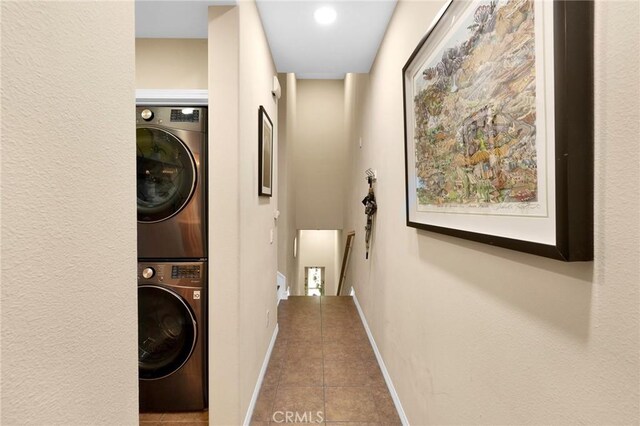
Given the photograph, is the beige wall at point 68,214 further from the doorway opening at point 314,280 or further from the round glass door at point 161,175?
the doorway opening at point 314,280

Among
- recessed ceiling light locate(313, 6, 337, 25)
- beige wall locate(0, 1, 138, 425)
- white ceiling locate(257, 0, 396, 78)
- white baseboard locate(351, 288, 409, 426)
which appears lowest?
white baseboard locate(351, 288, 409, 426)

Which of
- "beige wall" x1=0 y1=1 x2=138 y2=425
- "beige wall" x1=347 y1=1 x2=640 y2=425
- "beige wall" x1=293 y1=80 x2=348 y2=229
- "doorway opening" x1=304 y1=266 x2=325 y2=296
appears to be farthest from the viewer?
"doorway opening" x1=304 y1=266 x2=325 y2=296

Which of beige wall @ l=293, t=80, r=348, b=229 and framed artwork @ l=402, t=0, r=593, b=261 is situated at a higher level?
beige wall @ l=293, t=80, r=348, b=229

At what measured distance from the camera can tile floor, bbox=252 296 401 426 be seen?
1.94 m

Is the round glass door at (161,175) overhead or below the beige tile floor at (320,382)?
overhead

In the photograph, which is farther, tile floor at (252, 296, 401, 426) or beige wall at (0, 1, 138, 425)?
tile floor at (252, 296, 401, 426)

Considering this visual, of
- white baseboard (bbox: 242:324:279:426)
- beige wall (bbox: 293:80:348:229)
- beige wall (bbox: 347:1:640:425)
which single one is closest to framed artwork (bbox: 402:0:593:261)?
beige wall (bbox: 347:1:640:425)

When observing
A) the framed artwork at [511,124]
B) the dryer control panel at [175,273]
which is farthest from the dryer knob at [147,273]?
the framed artwork at [511,124]

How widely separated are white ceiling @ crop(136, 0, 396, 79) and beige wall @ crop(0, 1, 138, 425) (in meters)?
1.30

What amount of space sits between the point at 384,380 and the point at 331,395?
Answer: 447mm

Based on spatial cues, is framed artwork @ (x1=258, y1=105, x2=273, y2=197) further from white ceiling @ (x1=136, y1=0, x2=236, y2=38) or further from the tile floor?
the tile floor

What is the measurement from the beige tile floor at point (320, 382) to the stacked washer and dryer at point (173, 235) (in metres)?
0.50

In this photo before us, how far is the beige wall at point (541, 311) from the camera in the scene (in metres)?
0.57

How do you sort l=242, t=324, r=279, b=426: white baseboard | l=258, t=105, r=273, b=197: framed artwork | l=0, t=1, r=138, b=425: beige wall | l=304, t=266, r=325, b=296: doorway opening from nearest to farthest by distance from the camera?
1. l=0, t=1, r=138, b=425: beige wall
2. l=242, t=324, r=279, b=426: white baseboard
3. l=258, t=105, r=273, b=197: framed artwork
4. l=304, t=266, r=325, b=296: doorway opening
